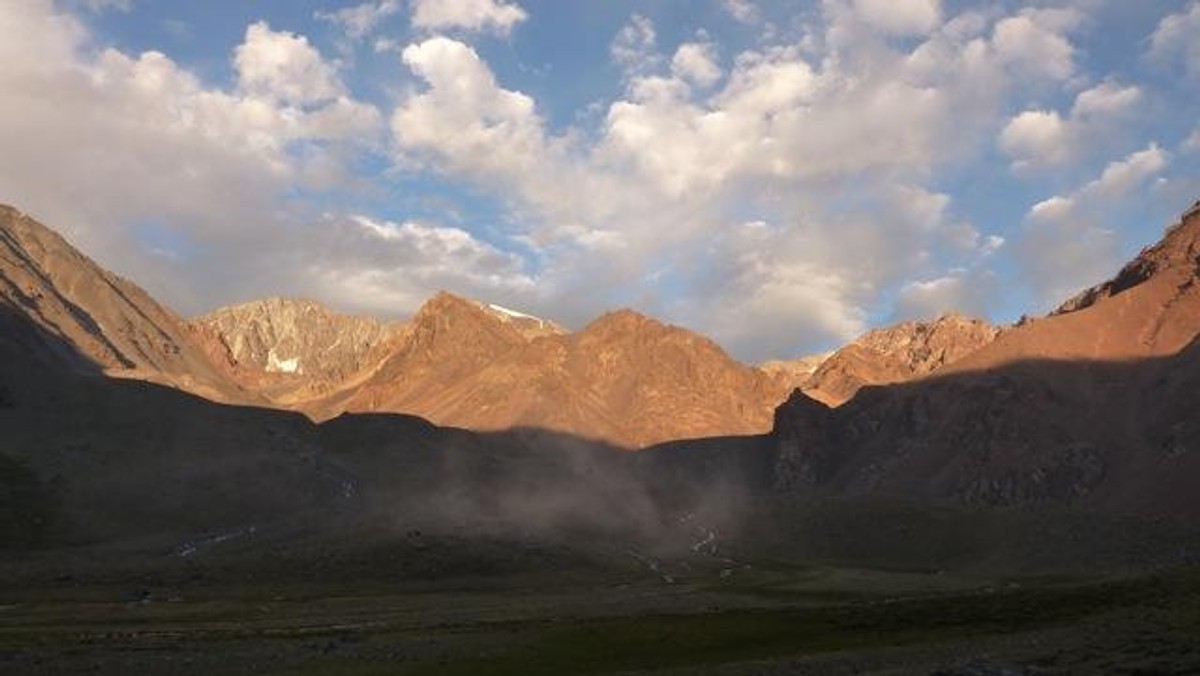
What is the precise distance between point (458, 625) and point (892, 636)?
3643 centimetres

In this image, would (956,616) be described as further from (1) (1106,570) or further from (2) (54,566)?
(2) (54,566)

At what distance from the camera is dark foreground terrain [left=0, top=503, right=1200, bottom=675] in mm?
57625

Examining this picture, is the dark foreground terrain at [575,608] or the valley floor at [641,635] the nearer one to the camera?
the valley floor at [641,635]

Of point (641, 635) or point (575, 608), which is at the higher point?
point (641, 635)

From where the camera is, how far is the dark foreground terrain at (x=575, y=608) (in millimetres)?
57625

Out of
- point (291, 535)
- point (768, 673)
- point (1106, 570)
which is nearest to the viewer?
point (768, 673)

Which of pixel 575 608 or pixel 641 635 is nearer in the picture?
pixel 641 635

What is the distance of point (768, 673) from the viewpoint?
5159cm

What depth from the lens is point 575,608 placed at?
105062 millimetres

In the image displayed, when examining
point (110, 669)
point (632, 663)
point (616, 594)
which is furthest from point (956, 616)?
point (616, 594)

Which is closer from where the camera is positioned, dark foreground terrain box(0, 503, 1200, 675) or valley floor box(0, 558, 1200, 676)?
valley floor box(0, 558, 1200, 676)

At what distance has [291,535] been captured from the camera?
188125 millimetres

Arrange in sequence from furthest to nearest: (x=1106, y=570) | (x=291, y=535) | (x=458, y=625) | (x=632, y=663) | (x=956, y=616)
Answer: (x=291, y=535)
(x=1106, y=570)
(x=458, y=625)
(x=956, y=616)
(x=632, y=663)

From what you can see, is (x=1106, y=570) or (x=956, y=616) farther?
(x=1106, y=570)
